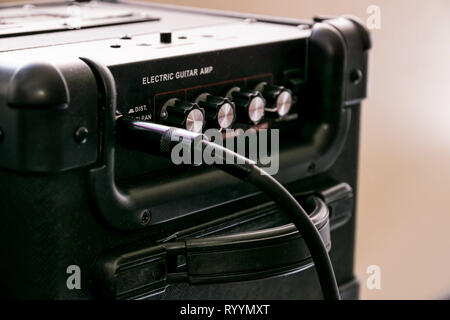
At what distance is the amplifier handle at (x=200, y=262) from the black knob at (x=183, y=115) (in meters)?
0.09

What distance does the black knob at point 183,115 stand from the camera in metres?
0.58

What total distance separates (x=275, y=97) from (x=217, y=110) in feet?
0.25

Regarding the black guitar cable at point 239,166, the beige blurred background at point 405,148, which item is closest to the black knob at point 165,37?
the black guitar cable at point 239,166

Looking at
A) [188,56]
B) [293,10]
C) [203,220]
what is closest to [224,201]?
[203,220]

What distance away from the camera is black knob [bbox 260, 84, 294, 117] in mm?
657

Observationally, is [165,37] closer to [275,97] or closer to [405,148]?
[275,97]

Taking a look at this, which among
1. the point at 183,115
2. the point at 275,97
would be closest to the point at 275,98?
the point at 275,97

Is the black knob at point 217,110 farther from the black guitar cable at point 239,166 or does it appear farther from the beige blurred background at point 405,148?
the beige blurred background at point 405,148

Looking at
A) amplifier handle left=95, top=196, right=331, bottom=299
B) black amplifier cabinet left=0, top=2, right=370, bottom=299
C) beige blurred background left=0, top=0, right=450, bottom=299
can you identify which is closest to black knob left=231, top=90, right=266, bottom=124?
black amplifier cabinet left=0, top=2, right=370, bottom=299

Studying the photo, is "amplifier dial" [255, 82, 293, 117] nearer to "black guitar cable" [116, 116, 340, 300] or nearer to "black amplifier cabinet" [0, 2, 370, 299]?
"black amplifier cabinet" [0, 2, 370, 299]

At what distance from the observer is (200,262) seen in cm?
57

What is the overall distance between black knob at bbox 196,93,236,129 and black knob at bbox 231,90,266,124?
0.02m

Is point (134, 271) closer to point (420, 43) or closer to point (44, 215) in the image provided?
point (44, 215)

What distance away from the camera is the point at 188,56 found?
603mm
